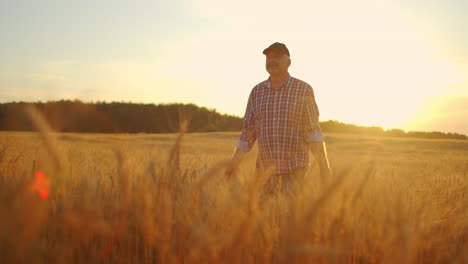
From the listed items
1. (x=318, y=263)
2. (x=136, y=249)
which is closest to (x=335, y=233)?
(x=318, y=263)

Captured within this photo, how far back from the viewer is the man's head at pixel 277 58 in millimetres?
Result: 3162

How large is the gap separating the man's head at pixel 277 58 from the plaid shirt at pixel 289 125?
0.14m

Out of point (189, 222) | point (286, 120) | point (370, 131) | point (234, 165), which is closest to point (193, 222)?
point (189, 222)

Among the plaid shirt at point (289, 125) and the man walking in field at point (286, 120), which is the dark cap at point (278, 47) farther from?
the plaid shirt at point (289, 125)

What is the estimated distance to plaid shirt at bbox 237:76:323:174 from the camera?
3244 millimetres

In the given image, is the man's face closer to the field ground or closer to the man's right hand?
the man's right hand

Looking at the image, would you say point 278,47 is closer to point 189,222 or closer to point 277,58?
point 277,58

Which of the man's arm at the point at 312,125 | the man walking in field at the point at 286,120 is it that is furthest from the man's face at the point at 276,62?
the man's arm at the point at 312,125

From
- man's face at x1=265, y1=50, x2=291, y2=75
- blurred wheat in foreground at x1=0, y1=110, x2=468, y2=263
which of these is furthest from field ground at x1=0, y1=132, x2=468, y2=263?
man's face at x1=265, y1=50, x2=291, y2=75

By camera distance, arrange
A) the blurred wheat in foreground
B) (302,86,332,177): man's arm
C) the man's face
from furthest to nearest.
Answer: the man's face < (302,86,332,177): man's arm < the blurred wheat in foreground

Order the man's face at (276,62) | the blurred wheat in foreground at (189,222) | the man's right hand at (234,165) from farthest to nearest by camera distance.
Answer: the man's face at (276,62)
the man's right hand at (234,165)
the blurred wheat in foreground at (189,222)

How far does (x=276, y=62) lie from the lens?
3.20 metres

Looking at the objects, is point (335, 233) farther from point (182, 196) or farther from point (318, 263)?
point (182, 196)

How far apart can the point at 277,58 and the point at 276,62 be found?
4 centimetres
